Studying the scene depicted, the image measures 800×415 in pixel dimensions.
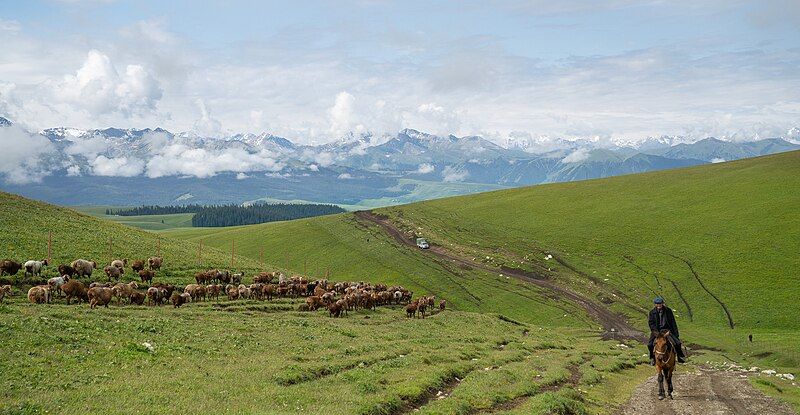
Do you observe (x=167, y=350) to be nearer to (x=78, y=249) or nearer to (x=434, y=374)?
(x=434, y=374)

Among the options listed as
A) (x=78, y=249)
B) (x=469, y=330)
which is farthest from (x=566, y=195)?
(x=78, y=249)

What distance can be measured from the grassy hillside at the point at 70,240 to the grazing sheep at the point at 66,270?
13.8 ft

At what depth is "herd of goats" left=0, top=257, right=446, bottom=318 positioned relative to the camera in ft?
117

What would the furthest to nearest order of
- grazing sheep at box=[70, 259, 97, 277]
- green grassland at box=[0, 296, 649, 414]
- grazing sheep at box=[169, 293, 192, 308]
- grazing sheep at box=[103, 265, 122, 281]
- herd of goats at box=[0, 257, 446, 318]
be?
grazing sheep at box=[103, 265, 122, 281]
grazing sheep at box=[70, 259, 97, 277]
grazing sheep at box=[169, 293, 192, 308]
herd of goats at box=[0, 257, 446, 318]
green grassland at box=[0, 296, 649, 414]

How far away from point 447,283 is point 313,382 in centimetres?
6070

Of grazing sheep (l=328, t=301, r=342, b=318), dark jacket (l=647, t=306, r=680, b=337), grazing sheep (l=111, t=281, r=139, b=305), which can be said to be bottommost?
grazing sheep (l=328, t=301, r=342, b=318)

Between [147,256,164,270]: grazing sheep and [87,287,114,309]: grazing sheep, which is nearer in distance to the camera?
[87,287,114,309]: grazing sheep

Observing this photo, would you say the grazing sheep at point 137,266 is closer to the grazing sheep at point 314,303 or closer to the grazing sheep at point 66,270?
the grazing sheep at point 66,270

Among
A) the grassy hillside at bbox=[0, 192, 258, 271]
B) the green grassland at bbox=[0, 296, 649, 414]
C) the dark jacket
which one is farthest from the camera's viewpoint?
the grassy hillside at bbox=[0, 192, 258, 271]

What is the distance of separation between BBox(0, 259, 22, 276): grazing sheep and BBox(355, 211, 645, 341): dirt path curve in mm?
54074

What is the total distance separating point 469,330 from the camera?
46.1 m

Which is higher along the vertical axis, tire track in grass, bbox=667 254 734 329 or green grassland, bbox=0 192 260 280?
green grassland, bbox=0 192 260 280

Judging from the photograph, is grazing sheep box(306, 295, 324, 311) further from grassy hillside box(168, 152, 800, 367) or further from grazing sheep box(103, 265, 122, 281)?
grassy hillside box(168, 152, 800, 367)

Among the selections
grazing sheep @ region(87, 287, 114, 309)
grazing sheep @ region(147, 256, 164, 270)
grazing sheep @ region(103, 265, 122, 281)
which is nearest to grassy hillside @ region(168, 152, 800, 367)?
grazing sheep @ region(147, 256, 164, 270)
